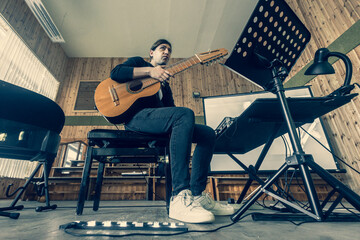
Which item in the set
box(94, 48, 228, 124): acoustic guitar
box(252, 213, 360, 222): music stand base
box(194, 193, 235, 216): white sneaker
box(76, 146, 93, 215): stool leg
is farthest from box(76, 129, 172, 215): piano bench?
box(252, 213, 360, 222): music stand base

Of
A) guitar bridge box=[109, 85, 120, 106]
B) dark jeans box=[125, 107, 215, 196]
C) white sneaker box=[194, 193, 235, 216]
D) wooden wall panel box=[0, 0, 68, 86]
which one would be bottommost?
white sneaker box=[194, 193, 235, 216]

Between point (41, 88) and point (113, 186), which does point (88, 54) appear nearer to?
point (41, 88)

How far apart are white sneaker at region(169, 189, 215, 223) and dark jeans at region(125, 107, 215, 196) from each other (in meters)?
0.05

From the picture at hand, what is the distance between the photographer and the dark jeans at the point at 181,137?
40.0 inches

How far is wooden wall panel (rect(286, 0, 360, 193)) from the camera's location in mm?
2464

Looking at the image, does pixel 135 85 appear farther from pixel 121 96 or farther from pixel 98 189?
pixel 98 189

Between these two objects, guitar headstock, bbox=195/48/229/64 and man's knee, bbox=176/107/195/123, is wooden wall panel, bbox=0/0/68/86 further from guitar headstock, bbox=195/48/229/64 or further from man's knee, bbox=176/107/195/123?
man's knee, bbox=176/107/195/123

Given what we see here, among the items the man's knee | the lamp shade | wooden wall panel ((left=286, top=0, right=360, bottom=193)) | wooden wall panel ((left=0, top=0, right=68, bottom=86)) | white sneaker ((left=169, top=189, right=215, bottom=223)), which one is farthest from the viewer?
wooden wall panel ((left=0, top=0, right=68, bottom=86))

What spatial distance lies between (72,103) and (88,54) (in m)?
1.52

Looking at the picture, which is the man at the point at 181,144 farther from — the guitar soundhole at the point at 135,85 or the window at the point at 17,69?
the window at the point at 17,69

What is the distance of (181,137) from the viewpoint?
1.06 m

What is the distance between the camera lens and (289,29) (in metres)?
1.04

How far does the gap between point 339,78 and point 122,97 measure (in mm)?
3027

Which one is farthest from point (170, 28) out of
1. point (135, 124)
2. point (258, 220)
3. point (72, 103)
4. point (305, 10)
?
point (258, 220)
